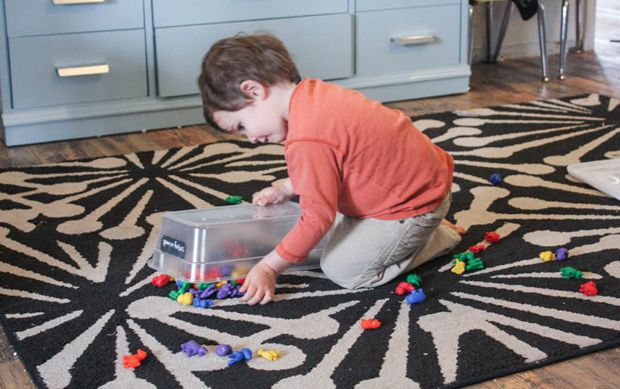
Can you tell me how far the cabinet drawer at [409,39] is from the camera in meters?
3.02

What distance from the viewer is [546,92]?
3178mm

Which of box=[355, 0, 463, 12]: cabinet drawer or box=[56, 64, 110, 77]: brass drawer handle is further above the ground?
box=[355, 0, 463, 12]: cabinet drawer

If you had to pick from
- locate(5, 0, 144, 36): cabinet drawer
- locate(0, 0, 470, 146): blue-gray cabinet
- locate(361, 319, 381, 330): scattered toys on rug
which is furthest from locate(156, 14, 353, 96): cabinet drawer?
locate(361, 319, 381, 330): scattered toys on rug

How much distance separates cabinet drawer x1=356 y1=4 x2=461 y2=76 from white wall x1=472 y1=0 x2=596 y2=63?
0.60 metres

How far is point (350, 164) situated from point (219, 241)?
0.97 ft

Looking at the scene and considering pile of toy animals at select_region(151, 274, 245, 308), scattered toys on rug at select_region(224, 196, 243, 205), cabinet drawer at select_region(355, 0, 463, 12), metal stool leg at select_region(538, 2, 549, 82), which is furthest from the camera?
metal stool leg at select_region(538, 2, 549, 82)

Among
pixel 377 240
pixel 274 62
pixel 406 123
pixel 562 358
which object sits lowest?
pixel 562 358

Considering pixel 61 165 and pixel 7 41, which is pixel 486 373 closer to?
pixel 61 165

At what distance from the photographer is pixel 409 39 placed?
305cm

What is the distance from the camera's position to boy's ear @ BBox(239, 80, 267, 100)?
1545mm

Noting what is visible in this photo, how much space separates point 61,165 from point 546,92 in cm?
167

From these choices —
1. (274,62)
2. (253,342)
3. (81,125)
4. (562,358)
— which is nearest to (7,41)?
(81,125)

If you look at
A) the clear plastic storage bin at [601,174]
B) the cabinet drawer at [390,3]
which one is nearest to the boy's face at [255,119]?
the clear plastic storage bin at [601,174]

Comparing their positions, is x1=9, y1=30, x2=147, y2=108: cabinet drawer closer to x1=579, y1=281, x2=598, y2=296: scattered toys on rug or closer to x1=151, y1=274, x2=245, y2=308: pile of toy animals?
x1=151, y1=274, x2=245, y2=308: pile of toy animals
